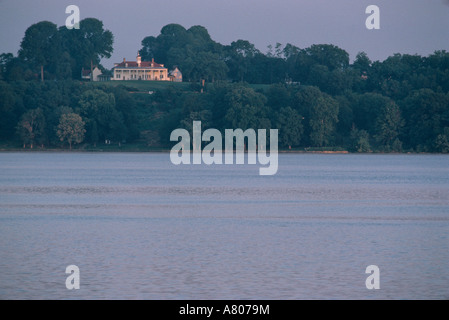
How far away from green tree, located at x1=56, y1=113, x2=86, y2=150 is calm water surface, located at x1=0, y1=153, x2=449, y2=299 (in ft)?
235

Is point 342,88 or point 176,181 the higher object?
point 342,88

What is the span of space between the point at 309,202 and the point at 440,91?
293 feet

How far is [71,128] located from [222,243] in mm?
98232

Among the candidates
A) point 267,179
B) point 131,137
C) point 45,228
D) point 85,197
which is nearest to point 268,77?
point 131,137

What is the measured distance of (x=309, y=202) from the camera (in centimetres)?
4194

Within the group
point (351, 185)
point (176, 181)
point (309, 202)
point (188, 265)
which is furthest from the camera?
point (176, 181)

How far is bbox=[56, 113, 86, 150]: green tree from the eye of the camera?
119m

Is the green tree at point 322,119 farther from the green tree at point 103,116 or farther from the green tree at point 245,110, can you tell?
the green tree at point 103,116

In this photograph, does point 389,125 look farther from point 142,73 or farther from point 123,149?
point 142,73

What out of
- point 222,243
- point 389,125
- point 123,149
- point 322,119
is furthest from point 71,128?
point 222,243

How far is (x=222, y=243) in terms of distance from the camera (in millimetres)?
25234

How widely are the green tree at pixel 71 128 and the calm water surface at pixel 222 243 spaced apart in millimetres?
71538

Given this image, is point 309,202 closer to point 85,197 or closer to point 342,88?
point 85,197

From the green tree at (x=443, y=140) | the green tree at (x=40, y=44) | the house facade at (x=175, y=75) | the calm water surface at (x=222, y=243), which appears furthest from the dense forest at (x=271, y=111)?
the calm water surface at (x=222, y=243)
